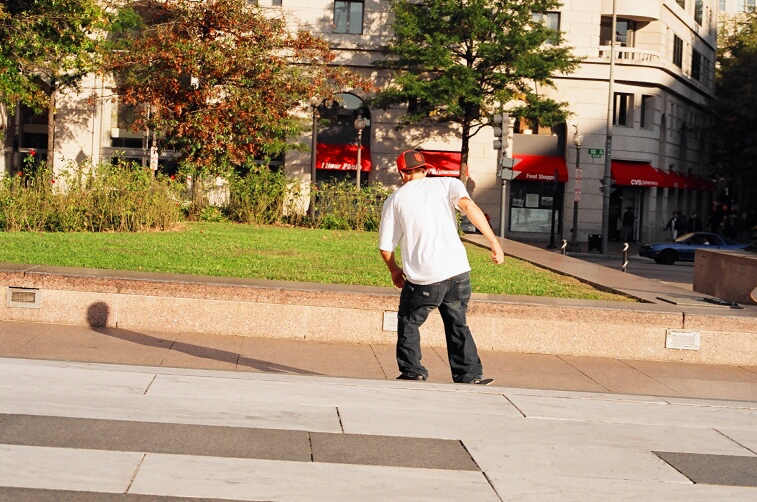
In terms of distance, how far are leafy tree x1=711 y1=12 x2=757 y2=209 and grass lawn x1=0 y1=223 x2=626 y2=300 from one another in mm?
40029

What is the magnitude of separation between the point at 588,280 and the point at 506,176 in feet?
33.4

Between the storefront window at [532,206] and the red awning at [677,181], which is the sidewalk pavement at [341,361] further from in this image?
the red awning at [677,181]

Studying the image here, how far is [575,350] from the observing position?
11469 mm

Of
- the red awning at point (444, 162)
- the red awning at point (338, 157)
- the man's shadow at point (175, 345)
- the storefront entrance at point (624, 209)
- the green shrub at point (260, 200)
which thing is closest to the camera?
the man's shadow at point (175, 345)

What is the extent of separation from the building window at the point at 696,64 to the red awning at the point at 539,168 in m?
15.2

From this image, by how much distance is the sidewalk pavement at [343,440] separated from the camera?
16.0 feet

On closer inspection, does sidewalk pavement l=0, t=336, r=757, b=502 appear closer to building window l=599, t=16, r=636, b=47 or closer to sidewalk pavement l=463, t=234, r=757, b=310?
sidewalk pavement l=463, t=234, r=757, b=310

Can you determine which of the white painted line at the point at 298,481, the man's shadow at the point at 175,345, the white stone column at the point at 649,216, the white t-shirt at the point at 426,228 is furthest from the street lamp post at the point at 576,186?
the white painted line at the point at 298,481

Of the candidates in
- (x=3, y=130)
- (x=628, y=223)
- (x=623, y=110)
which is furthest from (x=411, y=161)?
(x=623, y=110)

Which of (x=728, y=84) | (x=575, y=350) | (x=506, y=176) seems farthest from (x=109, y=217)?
(x=728, y=84)

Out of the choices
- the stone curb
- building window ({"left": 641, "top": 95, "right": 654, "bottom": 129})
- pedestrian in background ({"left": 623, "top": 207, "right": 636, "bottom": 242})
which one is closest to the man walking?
the stone curb

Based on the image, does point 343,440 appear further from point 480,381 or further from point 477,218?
point 480,381

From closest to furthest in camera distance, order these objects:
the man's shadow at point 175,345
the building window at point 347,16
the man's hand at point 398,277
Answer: the man's hand at point 398,277
the man's shadow at point 175,345
the building window at point 347,16

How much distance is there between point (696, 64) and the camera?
58906mm
